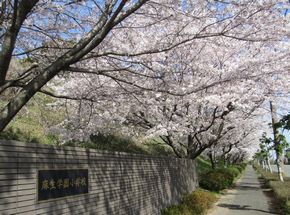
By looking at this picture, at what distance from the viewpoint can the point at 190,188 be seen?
18438mm

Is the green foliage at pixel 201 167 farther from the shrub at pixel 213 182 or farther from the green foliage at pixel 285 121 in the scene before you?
the green foliage at pixel 285 121

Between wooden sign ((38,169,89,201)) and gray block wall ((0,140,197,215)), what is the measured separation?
0.10 meters

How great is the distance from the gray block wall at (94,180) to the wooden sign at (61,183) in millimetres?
96

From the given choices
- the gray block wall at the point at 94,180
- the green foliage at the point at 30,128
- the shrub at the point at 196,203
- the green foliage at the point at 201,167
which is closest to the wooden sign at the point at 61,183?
the gray block wall at the point at 94,180

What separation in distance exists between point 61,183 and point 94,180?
1516 millimetres

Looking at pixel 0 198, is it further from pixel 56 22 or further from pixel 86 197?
pixel 56 22

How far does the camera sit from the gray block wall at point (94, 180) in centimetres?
514

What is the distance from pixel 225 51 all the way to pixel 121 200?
7871mm

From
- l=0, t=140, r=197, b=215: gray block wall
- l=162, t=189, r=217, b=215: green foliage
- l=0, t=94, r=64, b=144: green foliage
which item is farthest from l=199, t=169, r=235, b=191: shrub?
l=0, t=94, r=64, b=144: green foliage

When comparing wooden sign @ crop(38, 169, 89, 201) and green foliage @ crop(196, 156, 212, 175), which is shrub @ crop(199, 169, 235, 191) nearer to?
green foliage @ crop(196, 156, 212, 175)

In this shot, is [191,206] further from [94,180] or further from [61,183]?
[61,183]

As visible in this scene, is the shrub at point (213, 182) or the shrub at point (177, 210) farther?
the shrub at point (213, 182)

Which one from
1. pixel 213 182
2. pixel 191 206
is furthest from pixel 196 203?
pixel 213 182

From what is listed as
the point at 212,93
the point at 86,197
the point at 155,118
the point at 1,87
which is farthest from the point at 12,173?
the point at 155,118
